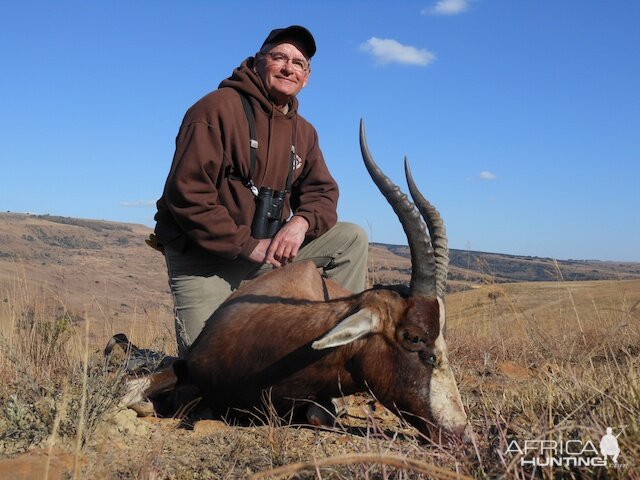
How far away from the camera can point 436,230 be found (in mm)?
4160

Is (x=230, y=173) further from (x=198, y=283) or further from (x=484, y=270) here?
(x=484, y=270)

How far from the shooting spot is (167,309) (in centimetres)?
770

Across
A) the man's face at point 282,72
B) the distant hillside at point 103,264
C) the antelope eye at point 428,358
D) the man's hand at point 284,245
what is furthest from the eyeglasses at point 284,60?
the distant hillside at point 103,264

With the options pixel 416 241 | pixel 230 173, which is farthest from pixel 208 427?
pixel 230 173

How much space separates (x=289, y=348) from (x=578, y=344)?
4.74 meters

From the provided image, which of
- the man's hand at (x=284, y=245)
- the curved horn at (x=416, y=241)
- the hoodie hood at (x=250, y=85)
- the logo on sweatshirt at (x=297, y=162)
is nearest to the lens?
the curved horn at (x=416, y=241)

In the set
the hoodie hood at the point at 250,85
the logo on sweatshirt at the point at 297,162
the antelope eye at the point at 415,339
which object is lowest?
the antelope eye at the point at 415,339

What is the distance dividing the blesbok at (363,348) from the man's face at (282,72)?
2.02m

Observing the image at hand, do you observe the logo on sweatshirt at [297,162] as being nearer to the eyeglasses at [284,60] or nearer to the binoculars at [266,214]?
the binoculars at [266,214]

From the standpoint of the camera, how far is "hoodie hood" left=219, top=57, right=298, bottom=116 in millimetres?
5703

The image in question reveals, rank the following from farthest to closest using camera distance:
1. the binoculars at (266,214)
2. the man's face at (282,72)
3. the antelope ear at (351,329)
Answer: the man's face at (282,72), the binoculars at (266,214), the antelope ear at (351,329)

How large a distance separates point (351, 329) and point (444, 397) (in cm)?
66

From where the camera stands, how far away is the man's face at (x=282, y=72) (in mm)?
5809

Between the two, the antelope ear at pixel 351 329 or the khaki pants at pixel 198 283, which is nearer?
the antelope ear at pixel 351 329
